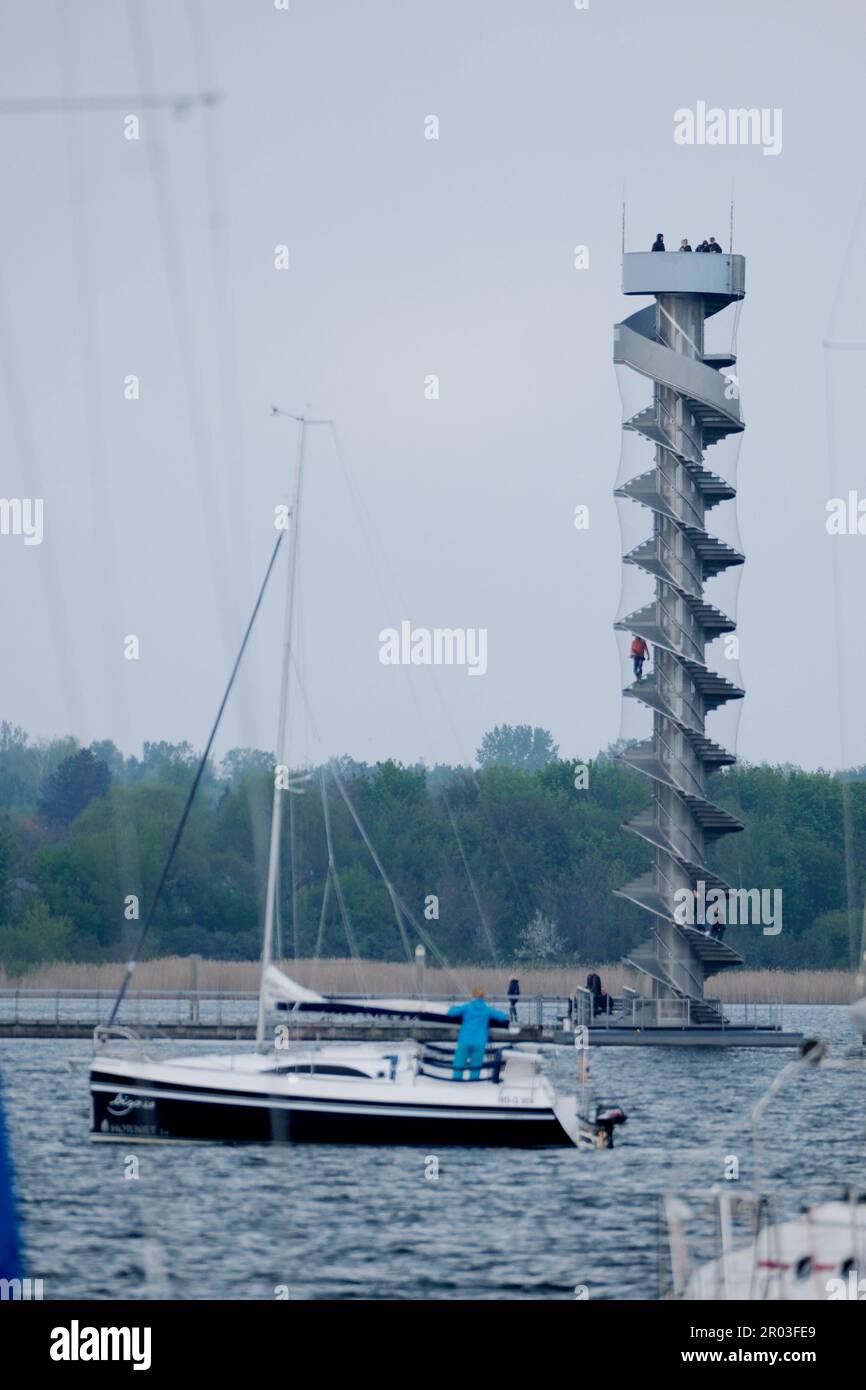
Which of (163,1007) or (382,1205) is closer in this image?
(382,1205)

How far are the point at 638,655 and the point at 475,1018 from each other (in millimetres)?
29896

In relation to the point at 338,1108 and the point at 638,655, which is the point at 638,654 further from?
the point at 338,1108

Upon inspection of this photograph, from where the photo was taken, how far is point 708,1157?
36.5 meters

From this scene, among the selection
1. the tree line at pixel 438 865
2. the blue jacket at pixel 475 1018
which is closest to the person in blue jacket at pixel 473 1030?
the blue jacket at pixel 475 1018

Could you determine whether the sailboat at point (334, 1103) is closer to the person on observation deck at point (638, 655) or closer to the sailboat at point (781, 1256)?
the sailboat at point (781, 1256)

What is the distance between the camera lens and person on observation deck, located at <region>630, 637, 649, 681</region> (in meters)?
63.8

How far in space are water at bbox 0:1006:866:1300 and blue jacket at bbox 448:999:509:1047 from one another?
166cm

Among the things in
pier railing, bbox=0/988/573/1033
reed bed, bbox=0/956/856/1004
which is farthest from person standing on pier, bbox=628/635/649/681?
reed bed, bbox=0/956/856/1004

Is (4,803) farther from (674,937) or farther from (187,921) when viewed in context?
(674,937)

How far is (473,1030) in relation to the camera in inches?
1394

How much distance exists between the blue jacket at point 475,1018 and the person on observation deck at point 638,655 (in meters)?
28.5

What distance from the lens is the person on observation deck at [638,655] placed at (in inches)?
2510

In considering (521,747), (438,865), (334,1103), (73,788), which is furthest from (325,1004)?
(521,747)
